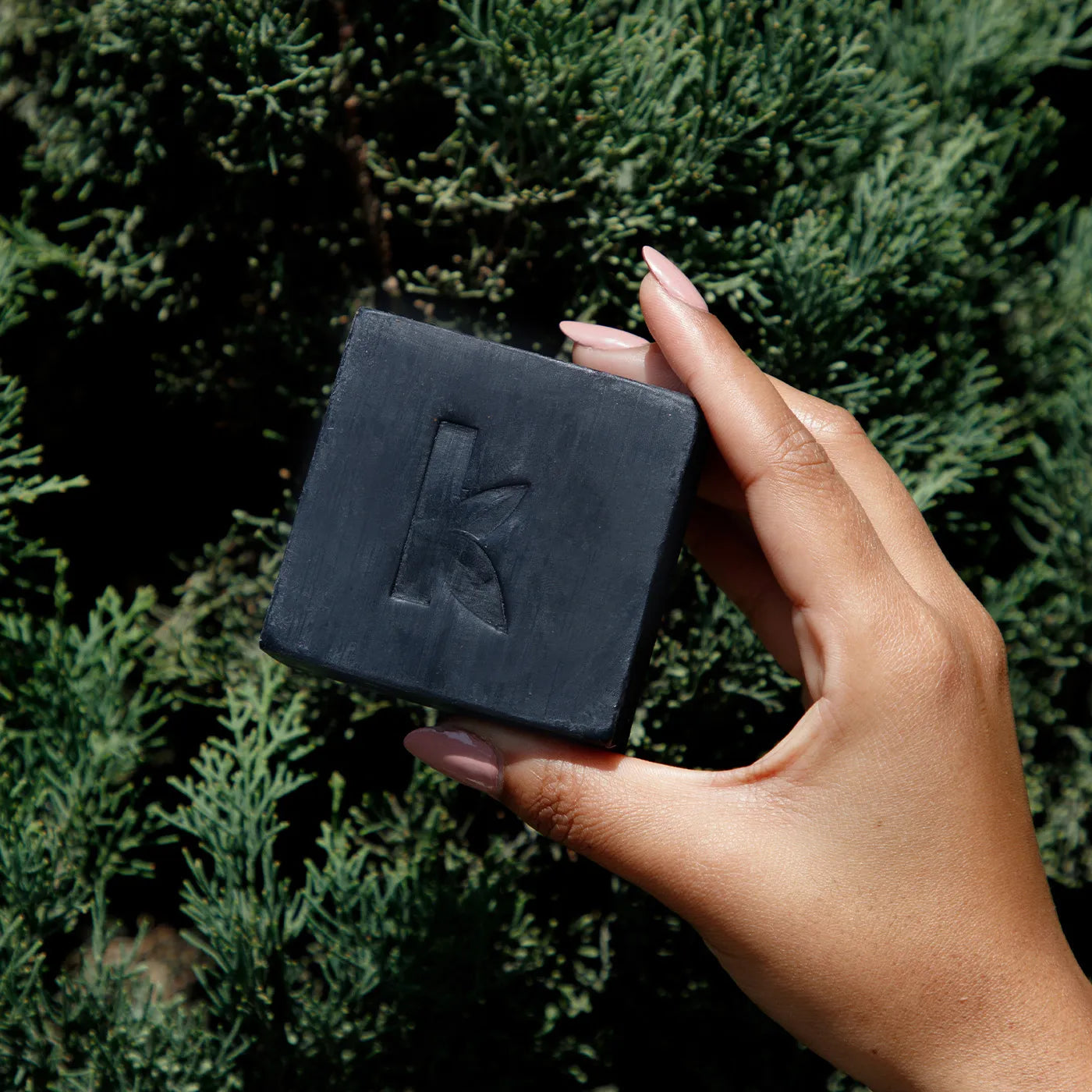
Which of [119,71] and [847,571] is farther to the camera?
[119,71]

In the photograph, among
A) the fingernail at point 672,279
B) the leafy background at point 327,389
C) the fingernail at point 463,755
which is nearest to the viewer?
the fingernail at point 463,755

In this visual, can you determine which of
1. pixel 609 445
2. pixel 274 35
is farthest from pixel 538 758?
pixel 274 35

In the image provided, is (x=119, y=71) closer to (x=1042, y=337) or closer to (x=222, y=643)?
(x=222, y=643)

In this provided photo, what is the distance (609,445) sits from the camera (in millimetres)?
1629

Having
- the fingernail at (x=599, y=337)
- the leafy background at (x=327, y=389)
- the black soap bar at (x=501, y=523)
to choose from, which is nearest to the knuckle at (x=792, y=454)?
the black soap bar at (x=501, y=523)

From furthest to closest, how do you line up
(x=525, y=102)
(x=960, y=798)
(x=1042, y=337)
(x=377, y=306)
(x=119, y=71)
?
(x=1042, y=337) < (x=377, y=306) < (x=119, y=71) < (x=525, y=102) < (x=960, y=798)

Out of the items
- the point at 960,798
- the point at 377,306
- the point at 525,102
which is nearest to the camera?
the point at 960,798

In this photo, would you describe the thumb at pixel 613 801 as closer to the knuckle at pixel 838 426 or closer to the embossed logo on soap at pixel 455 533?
the embossed logo on soap at pixel 455 533

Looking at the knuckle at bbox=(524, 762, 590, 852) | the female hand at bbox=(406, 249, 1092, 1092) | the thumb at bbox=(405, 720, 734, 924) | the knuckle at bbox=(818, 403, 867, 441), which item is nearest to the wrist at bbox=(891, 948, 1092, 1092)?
the female hand at bbox=(406, 249, 1092, 1092)

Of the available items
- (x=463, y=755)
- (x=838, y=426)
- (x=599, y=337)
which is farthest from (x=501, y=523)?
(x=838, y=426)

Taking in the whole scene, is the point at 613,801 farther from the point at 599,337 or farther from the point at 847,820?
the point at 599,337

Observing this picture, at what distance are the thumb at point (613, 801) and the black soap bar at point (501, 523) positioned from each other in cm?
7

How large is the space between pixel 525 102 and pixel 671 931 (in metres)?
2.09

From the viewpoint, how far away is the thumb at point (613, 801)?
162 centimetres
